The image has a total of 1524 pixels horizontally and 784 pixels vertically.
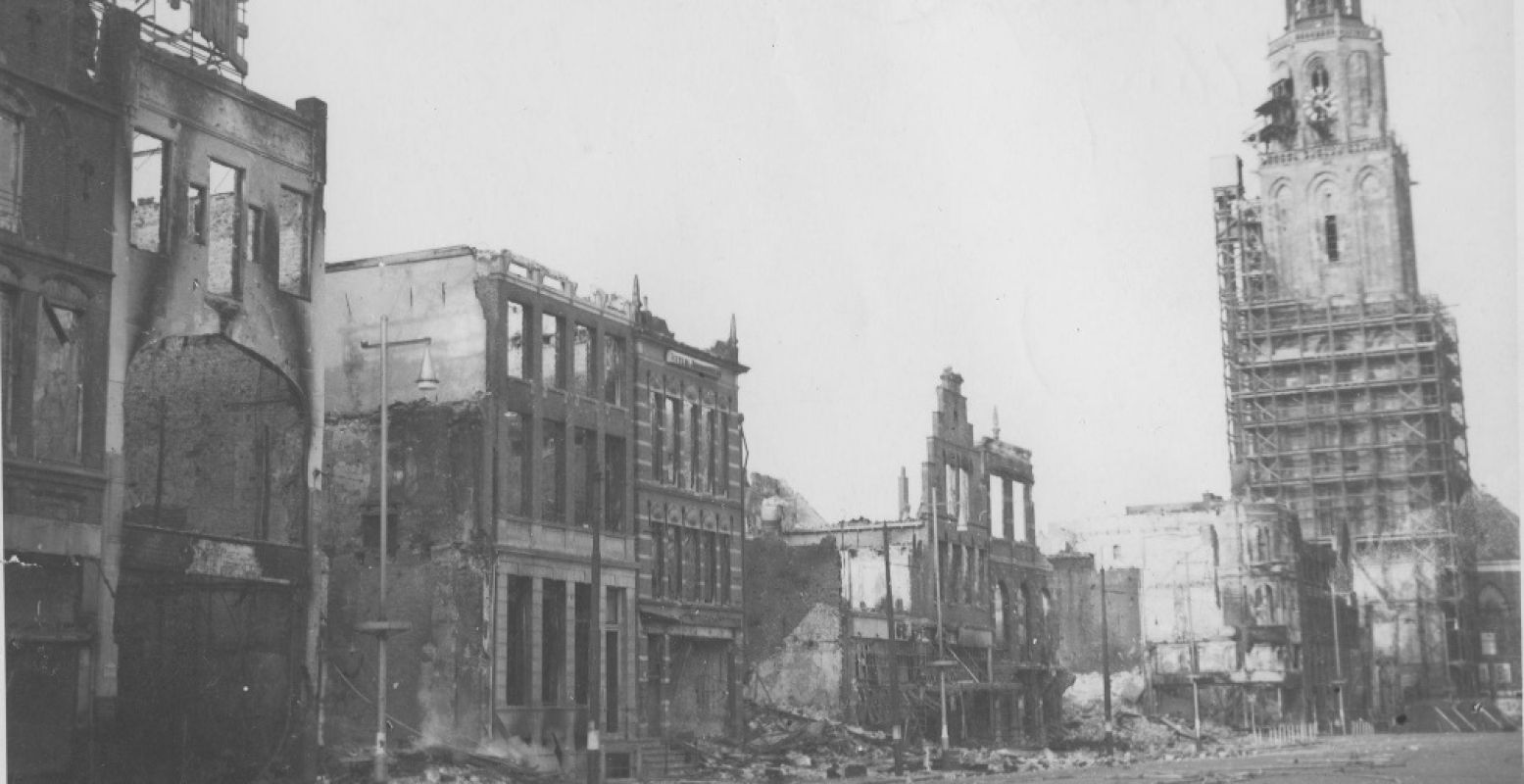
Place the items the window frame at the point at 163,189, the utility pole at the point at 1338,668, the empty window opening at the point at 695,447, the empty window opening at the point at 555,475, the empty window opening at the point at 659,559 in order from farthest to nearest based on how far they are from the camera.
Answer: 1. the utility pole at the point at 1338,668
2. the empty window opening at the point at 695,447
3. the empty window opening at the point at 659,559
4. the empty window opening at the point at 555,475
5. the window frame at the point at 163,189

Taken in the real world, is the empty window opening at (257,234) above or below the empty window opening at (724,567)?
above

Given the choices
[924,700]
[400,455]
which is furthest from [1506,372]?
[400,455]

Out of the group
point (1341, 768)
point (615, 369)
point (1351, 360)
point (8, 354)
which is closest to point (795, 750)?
point (615, 369)

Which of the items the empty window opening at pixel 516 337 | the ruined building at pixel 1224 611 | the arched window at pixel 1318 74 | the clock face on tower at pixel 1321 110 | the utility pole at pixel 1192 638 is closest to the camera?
the empty window opening at pixel 516 337

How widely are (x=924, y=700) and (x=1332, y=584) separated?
49692mm

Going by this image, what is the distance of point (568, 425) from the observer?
49281mm

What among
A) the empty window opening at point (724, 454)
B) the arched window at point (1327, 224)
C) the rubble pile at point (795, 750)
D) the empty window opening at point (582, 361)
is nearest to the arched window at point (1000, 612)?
the rubble pile at point (795, 750)

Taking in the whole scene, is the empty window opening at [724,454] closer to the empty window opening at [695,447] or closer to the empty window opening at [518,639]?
the empty window opening at [695,447]

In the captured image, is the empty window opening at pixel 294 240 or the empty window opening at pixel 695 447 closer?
the empty window opening at pixel 294 240

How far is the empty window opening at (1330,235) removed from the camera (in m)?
113

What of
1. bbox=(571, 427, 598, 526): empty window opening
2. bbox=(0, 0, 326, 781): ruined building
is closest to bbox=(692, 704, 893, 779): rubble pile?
bbox=(571, 427, 598, 526): empty window opening

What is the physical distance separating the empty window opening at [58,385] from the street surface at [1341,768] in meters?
24.3

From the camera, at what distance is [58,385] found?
31.5 metres

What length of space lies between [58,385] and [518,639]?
690 inches
